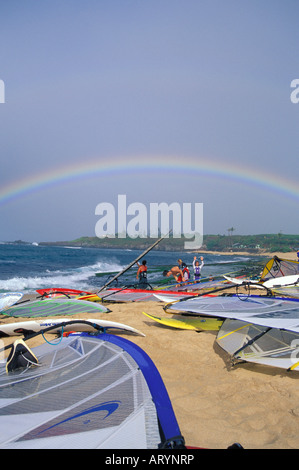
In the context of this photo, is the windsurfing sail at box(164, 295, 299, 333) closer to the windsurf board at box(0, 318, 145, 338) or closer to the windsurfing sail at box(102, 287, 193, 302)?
the windsurf board at box(0, 318, 145, 338)

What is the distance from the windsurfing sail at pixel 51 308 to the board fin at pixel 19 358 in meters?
3.96

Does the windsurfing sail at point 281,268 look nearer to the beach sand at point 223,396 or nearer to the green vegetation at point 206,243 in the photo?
the beach sand at point 223,396

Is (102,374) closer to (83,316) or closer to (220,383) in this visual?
(220,383)

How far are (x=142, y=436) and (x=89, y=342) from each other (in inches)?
73.1

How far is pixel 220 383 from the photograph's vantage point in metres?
3.33

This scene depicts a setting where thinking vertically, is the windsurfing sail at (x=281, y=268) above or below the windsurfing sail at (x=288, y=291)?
above

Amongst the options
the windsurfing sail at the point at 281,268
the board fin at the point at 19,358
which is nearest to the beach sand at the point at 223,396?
the board fin at the point at 19,358

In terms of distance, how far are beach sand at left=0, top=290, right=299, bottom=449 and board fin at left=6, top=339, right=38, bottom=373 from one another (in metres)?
1.56

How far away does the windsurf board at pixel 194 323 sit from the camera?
213 inches

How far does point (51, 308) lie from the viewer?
6.81 meters

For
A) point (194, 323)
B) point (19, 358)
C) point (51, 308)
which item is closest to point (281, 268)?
point (194, 323)

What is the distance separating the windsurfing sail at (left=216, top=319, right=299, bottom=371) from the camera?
139 inches

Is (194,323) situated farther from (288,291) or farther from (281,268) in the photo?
(281,268)

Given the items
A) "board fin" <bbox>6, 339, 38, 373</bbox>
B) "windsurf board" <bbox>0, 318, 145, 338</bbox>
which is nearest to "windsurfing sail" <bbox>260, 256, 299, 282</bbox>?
"windsurf board" <bbox>0, 318, 145, 338</bbox>
